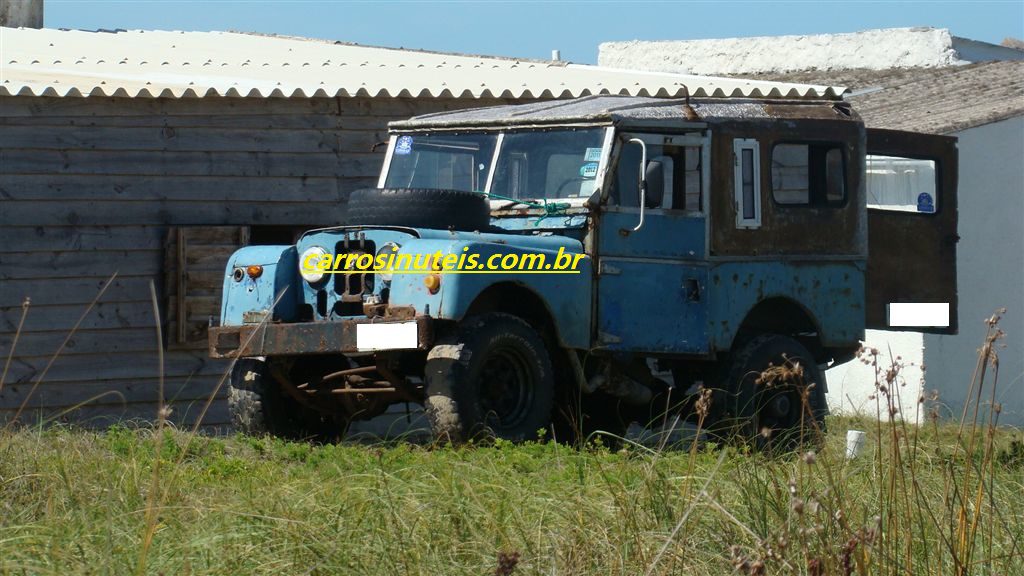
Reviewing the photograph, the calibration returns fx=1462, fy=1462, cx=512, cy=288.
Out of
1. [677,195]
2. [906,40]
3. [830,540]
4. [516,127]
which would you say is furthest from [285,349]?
[906,40]

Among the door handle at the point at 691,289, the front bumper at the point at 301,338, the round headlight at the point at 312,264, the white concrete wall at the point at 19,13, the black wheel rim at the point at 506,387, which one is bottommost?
the black wheel rim at the point at 506,387

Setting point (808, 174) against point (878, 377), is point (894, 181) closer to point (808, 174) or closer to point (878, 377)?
point (878, 377)

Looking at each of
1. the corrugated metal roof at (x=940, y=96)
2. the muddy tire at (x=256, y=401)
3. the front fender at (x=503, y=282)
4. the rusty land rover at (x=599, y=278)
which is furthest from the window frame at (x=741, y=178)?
the corrugated metal roof at (x=940, y=96)

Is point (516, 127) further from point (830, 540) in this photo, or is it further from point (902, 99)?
point (902, 99)

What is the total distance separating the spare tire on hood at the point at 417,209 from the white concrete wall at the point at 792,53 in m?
13.7

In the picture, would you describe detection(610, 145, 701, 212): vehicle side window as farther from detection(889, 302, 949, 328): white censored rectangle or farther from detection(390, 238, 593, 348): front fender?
detection(889, 302, 949, 328): white censored rectangle

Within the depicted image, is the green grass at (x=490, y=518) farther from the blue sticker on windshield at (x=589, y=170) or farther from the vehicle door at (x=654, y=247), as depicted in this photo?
the blue sticker on windshield at (x=589, y=170)

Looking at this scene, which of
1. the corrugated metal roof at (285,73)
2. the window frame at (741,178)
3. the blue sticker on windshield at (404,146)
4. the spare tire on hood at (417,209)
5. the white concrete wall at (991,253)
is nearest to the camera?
the spare tire on hood at (417,209)

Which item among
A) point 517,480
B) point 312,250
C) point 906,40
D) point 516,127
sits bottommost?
point 517,480

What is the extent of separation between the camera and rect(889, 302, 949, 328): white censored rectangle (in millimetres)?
10039

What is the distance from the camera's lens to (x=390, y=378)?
800 cm

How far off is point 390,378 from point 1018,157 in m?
7.62

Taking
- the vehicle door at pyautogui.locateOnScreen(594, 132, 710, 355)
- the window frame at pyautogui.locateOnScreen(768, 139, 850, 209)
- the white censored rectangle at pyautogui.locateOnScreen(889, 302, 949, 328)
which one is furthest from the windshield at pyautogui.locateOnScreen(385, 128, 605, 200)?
the white censored rectangle at pyautogui.locateOnScreen(889, 302, 949, 328)

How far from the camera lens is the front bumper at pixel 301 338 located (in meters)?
7.68
